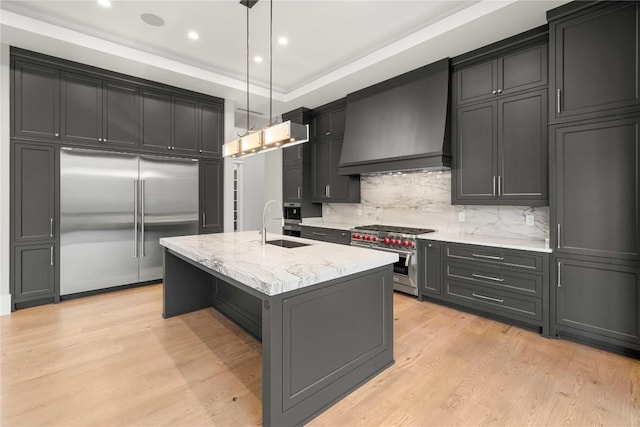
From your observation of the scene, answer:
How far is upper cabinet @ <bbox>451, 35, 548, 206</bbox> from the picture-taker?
306 cm

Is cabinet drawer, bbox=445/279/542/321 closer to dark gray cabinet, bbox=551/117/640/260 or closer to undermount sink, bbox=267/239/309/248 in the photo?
dark gray cabinet, bbox=551/117/640/260

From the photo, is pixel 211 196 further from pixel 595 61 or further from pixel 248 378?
pixel 595 61

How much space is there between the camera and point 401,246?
3928mm

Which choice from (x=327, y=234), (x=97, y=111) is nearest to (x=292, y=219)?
(x=327, y=234)

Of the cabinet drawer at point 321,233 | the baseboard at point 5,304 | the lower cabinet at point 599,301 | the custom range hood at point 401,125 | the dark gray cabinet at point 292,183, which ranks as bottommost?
the baseboard at point 5,304

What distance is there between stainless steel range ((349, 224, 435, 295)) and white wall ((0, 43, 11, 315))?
422 cm

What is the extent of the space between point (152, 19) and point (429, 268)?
4.09 m

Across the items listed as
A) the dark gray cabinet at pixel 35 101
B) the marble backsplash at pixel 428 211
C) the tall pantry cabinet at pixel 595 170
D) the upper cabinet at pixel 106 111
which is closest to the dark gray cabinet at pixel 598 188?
the tall pantry cabinet at pixel 595 170

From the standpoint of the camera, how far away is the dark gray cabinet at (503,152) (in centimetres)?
307

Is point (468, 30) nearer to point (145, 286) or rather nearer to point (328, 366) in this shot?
point (328, 366)

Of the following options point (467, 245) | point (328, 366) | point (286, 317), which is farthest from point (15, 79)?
point (467, 245)

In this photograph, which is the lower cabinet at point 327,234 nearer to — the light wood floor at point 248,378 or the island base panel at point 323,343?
the light wood floor at point 248,378

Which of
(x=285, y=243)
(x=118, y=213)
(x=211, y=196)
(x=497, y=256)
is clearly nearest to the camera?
(x=285, y=243)

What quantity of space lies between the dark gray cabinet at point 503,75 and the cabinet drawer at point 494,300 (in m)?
2.08
